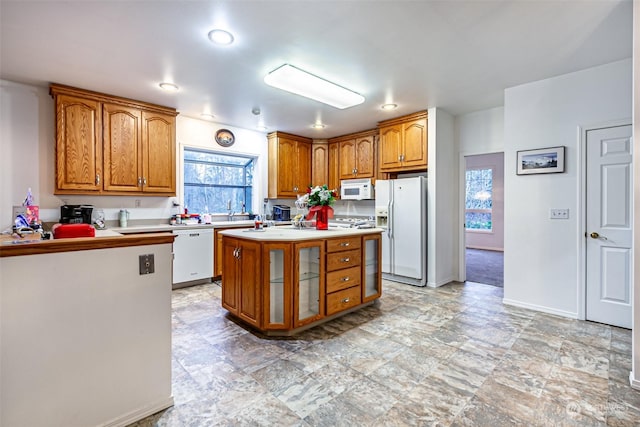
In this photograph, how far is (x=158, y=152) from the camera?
4090mm

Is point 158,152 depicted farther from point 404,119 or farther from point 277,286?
point 404,119

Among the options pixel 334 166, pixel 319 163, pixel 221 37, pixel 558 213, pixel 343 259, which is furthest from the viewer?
pixel 319 163

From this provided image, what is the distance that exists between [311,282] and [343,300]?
448 millimetres

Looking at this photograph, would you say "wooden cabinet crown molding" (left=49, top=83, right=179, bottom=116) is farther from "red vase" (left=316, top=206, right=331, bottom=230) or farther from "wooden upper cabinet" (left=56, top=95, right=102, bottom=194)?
"red vase" (left=316, top=206, right=331, bottom=230)

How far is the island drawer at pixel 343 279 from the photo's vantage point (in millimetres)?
2952

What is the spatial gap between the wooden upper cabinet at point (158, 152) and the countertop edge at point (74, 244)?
9.10ft

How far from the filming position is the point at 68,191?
135 inches

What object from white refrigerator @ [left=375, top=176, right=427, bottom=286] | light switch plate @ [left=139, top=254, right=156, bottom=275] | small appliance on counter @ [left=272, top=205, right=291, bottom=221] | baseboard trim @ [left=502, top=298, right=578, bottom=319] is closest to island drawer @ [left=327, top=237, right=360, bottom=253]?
white refrigerator @ [left=375, top=176, right=427, bottom=286]

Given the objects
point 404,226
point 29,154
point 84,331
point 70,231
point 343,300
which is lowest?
point 343,300

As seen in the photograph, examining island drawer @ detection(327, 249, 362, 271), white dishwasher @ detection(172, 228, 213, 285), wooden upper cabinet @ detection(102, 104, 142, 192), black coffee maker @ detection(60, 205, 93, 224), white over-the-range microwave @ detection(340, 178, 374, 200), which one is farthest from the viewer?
white over-the-range microwave @ detection(340, 178, 374, 200)

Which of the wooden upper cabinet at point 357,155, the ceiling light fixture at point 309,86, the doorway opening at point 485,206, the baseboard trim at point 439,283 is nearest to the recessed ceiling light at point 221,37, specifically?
the ceiling light fixture at point 309,86

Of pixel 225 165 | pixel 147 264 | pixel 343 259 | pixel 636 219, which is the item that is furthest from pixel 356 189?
pixel 147 264

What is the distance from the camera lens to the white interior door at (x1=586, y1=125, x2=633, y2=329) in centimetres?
283

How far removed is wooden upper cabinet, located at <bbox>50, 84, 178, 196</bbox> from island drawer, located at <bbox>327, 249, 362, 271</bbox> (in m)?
2.70
